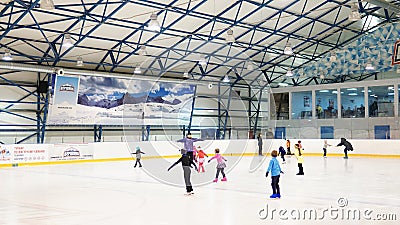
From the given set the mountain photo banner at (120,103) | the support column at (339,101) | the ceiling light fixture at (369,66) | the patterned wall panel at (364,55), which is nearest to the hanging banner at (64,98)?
the mountain photo banner at (120,103)

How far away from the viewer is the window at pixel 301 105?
3479cm

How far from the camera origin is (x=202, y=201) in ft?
32.1

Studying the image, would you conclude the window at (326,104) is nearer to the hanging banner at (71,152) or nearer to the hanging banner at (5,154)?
the hanging banner at (71,152)

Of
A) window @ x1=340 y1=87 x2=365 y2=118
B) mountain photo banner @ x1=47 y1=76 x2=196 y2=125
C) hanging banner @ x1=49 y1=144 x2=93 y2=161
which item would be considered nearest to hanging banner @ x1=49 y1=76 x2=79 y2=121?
mountain photo banner @ x1=47 y1=76 x2=196 y2=125

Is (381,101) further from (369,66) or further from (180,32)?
(180,32)

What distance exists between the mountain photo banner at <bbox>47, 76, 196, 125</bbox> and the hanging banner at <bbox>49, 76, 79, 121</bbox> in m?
0.06

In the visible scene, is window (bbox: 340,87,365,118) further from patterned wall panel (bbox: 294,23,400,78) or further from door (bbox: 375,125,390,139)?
door (bbox: 375,125,390,139)

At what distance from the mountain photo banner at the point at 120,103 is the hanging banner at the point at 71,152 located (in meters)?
3.82

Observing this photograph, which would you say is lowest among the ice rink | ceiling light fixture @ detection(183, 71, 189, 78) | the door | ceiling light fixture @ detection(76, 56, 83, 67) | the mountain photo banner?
the ice rink

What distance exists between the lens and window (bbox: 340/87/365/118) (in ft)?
102

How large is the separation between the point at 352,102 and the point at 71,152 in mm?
20284

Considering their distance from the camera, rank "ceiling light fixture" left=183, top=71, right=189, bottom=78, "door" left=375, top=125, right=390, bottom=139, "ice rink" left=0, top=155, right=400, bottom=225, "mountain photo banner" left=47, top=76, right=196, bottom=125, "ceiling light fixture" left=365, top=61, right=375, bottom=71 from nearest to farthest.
→ "ice rink" left=0, top=155, right=400, bottom=225
"door" left=375, top=125, right=390, bottom=139
"mountain photo banner" left=47, top=76, right=196, bottom=125
"ceiling light fixture" left=365, top=61, right=375, bottom=71
"ceiling light fixture" left=183, top=71, right=189, bottom=78

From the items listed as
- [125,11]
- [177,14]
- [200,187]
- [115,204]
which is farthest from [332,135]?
[115,204]

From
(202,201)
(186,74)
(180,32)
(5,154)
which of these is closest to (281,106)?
(186,74)
